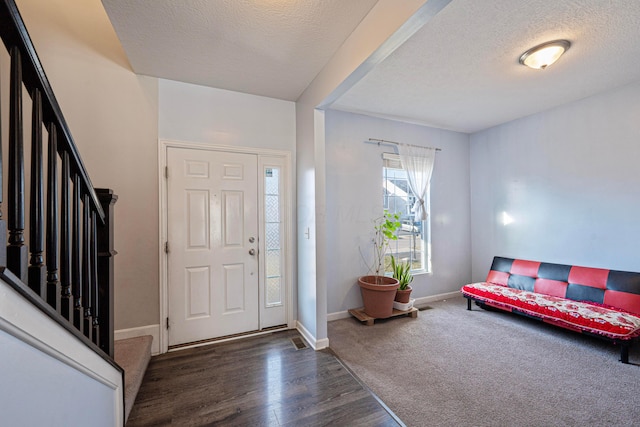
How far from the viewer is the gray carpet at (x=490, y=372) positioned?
1.72 meters

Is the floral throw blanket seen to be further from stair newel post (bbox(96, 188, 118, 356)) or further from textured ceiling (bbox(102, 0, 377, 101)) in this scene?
stair newel post (bbox(96, 188, 118, 356))

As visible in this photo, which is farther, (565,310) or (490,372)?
(565,310)

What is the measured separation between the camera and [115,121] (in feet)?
7.67

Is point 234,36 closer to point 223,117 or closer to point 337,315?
point 223,117

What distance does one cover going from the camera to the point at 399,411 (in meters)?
1.73

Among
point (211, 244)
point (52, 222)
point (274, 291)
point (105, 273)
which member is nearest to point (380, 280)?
point (274, 291)

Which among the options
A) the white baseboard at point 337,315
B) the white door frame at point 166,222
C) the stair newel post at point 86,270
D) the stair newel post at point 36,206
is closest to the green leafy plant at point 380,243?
the white baseboard at point 337,315

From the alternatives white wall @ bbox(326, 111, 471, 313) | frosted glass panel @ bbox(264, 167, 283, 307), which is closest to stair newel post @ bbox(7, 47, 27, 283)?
frosted glass panel @ bbox(264, 167, 283, 307)

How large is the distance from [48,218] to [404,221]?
3.58 metres

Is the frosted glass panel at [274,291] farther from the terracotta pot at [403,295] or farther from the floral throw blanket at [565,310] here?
the floral throw blanket at [565,310]

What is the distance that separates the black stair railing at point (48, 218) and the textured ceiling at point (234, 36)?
41.8 inches

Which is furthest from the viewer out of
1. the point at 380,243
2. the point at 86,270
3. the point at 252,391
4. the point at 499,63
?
the point at 380,243

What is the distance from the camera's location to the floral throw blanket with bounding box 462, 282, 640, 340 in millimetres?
2266

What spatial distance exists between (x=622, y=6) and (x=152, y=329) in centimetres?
433
